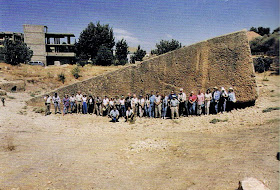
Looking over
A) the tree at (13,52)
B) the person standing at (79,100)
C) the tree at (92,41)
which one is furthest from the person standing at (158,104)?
the tree at (92,41)

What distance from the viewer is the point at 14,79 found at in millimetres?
19312

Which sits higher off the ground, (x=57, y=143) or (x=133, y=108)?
(x=133, y=108)

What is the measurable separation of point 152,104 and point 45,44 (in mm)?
33285

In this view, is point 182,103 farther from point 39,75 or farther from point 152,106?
point 39,75

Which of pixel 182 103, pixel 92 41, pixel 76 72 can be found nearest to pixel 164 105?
pixel 182 103

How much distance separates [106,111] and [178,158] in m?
6.48

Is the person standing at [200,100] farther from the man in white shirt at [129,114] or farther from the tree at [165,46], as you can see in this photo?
the tree at [165,46]

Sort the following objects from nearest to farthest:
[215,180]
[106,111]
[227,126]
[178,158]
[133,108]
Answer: [215,180] → [178,158] → [227,126] → [133,108] → [106,111]

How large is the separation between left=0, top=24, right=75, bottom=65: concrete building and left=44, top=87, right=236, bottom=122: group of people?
28126mm

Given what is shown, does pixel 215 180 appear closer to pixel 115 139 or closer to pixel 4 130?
pixel 115 139

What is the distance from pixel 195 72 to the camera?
8.93 meters

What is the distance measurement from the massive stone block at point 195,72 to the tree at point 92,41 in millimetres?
26288

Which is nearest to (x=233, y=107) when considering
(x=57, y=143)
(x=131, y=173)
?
(x=131, y=173)

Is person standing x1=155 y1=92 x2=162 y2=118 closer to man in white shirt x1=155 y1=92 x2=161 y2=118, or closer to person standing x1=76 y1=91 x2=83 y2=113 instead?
man in white shirt x1=155 y1=92 x2=161 y2=118
